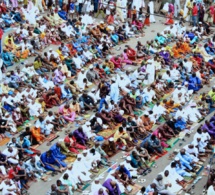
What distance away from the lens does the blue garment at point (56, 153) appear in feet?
50.9

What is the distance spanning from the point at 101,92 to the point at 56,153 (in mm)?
4107

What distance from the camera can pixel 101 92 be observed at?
19.0m

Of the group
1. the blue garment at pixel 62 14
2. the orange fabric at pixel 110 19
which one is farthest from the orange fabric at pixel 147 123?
the blue garment at pixel 62 14

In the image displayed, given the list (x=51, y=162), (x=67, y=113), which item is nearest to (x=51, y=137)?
(x=67, y=113)

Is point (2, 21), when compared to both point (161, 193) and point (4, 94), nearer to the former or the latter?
point (4, 94)

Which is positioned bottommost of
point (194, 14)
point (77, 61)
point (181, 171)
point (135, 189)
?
point (135, 189)

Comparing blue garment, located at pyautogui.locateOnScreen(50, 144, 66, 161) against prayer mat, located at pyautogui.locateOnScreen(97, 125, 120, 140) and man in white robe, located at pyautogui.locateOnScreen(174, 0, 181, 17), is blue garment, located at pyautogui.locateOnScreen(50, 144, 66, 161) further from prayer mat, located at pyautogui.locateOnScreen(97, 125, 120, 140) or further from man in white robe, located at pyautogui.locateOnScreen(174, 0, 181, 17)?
man in white robe, located at pyautogui.locateOnScreen(174, 0, 181, 17)

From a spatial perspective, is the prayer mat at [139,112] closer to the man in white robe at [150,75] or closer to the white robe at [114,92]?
the white robe at [114,92]

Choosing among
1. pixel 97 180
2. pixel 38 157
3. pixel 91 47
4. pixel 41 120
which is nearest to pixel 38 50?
pixel 91 47

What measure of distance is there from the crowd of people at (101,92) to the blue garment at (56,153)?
0.03 metres

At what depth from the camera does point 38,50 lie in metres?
23.2

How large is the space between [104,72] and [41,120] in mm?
4805

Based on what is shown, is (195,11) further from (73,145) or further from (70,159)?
(70,159)

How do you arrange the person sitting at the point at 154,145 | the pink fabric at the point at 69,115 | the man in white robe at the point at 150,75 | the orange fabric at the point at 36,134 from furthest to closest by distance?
1. the man in white robe at the point at 150,75
2. the pink fabric at the point at 69,115
3. the orange fabric at the point at 36,134
4. the person sitting at the point at 154,145
